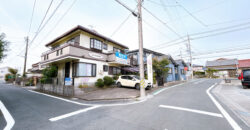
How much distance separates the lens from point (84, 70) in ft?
34.2

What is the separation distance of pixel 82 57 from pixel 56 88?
4.43 m

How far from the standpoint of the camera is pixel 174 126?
119 inches

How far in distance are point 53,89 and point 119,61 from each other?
8.43 metres

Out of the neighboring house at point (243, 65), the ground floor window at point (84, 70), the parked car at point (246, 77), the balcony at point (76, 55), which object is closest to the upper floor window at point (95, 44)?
the balcony at point (76, 55)

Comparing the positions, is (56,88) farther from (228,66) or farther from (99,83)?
(228,66)

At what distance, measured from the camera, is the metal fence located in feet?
28.7

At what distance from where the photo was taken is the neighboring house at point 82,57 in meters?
9.86

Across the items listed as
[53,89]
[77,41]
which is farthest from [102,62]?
[53,89]

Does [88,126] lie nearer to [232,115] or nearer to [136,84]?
[232,115]

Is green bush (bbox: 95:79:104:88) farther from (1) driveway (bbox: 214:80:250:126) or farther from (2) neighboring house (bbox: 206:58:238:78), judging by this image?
(2) neighboring house (bbox: 206:58:238:78)

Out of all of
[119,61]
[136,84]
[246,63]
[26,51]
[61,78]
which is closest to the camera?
[136,84]

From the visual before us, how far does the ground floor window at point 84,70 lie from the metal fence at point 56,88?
1.70 meters

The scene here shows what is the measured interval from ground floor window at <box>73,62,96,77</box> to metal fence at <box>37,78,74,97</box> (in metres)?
1.70

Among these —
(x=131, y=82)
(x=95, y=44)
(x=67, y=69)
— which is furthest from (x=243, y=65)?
(x=67, y=69)
